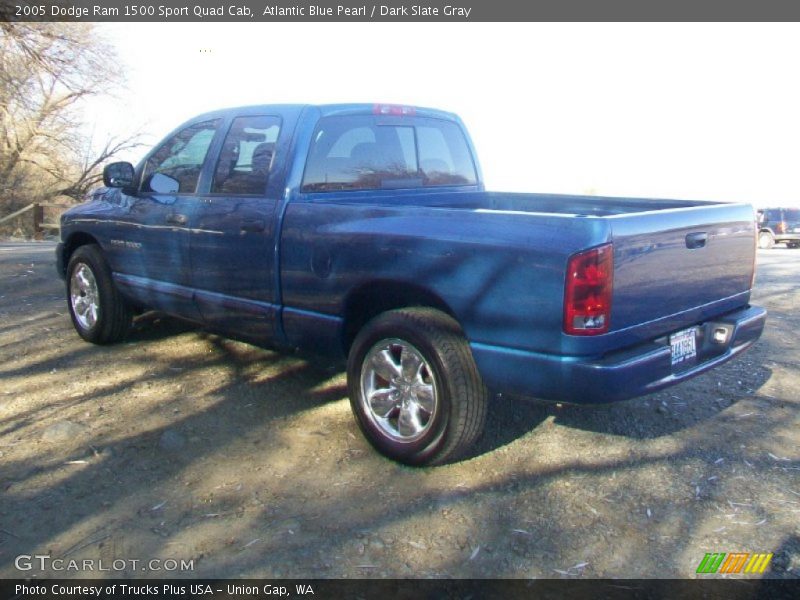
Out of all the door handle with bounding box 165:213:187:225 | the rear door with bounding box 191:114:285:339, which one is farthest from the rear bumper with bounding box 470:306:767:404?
the door handle with bounding box 165:213:187:225

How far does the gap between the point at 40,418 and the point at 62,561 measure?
169 centimetres

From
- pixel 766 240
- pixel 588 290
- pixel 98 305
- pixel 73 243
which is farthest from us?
pixel 766 240

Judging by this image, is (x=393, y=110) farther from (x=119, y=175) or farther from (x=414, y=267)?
(x=119, y=175)

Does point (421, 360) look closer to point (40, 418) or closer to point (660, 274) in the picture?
point (660, 274)

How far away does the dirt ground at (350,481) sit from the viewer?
10.1 feet

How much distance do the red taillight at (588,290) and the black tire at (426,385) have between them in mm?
609

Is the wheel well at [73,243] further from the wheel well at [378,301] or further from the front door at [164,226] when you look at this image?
the wheel well at [378,301]

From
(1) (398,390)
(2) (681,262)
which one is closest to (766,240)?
(2) (681,262)

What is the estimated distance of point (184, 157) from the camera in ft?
17.6

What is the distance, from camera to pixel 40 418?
451 centimetres

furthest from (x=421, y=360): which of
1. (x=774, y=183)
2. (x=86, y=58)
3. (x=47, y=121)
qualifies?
(x=774, y=183)

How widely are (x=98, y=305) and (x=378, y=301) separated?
9.57 ft

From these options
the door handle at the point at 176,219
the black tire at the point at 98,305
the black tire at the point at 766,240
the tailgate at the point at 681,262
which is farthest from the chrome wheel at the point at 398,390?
the black tire at the point at 766,240

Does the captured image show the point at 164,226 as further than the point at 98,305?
No
